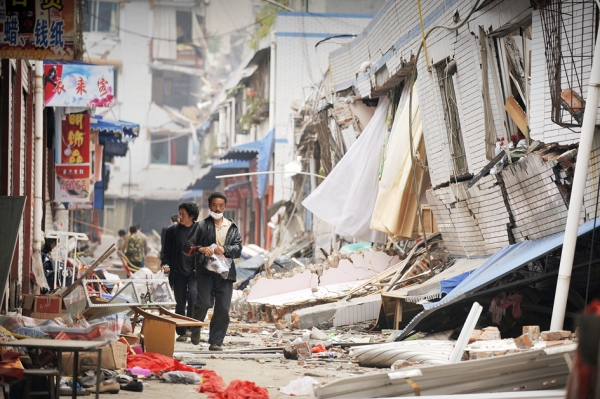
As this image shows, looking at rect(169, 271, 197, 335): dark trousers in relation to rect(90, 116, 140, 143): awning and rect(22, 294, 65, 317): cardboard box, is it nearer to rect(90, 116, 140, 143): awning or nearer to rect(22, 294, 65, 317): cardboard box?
rect(22, 294, 65, 317): cardboard box

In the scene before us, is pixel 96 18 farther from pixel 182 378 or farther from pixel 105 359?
pixel 182 378

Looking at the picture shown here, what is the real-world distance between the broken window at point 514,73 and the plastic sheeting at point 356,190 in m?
5.37

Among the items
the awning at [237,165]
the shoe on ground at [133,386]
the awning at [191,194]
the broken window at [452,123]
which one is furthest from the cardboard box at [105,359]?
the awning at [191,194]

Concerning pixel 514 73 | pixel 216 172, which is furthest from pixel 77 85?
pixel 216 172

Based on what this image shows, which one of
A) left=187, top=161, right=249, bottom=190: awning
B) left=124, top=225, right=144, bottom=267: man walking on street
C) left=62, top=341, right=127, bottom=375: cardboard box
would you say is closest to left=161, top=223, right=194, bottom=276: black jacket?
left=62, top=341, right=127, bottom=375: cardboard box

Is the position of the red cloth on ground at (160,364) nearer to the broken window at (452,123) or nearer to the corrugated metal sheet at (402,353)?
the corrugated metal sheet at (402,353)

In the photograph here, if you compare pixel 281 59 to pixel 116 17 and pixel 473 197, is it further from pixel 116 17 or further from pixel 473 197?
pixel 116 17

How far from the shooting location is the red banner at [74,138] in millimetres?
19266

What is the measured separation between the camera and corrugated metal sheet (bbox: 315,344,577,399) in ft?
18.1

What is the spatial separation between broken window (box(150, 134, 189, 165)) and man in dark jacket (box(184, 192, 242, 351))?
45906mm

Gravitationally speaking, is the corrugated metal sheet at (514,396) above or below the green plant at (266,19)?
below

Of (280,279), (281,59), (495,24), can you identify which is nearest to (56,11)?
(495,24)

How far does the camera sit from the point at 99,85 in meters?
17.4

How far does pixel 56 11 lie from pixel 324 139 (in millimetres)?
12327
